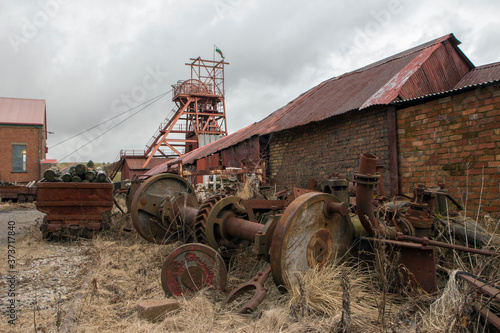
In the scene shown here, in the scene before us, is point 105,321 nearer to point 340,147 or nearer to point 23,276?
point 23,276

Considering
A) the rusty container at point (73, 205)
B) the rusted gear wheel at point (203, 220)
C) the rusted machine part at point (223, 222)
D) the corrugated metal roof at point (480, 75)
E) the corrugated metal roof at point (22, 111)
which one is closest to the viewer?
the rusted machine part at point (223, 222)

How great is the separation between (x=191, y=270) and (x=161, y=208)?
241 centimetres

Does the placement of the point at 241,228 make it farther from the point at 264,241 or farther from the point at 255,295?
the point at 255,295

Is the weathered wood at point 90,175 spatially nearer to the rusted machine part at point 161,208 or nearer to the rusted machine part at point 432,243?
the rusted machine part at point 161,208

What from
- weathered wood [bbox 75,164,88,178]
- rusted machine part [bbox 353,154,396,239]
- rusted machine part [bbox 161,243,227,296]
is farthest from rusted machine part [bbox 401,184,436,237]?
weathered wood [bbox 75,164,88,178]

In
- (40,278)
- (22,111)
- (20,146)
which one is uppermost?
(22,111)

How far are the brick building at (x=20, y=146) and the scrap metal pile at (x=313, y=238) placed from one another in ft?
101

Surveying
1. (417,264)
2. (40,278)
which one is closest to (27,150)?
(40,278)

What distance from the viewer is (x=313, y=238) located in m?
3.37

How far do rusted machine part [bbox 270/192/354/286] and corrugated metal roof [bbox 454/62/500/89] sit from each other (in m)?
6.69

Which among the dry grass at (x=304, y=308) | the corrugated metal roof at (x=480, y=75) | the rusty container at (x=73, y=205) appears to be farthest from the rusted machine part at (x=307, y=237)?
the corrugated metal roof at (x=480, y=75)

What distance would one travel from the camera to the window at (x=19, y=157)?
29420 millimetres

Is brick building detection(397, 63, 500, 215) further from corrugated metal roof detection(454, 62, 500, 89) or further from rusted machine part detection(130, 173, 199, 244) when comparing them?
rusted machine part detection(130, 173, 199, 244)

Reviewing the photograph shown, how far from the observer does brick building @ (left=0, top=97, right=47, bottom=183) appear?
95.2ft
